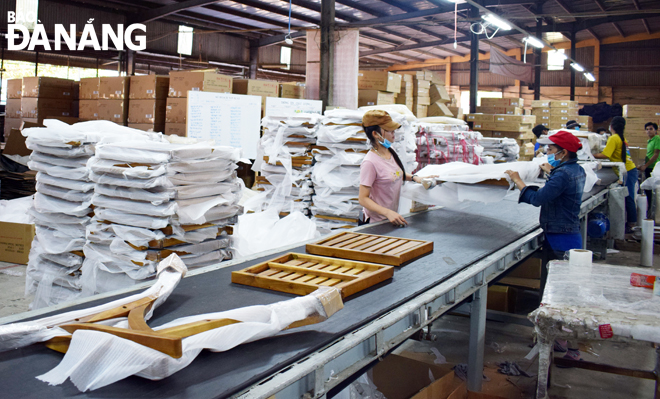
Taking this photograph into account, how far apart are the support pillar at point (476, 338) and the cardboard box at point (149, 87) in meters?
6.78

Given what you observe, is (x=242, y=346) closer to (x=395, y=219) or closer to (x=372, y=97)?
(x=395, y=219)

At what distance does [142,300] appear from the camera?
163cm

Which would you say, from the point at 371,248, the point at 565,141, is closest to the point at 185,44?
the point at 565,141

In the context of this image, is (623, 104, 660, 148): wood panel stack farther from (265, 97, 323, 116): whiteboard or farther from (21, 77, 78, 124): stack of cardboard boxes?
(21, 77, 78, 124): stack of cardboard boxes

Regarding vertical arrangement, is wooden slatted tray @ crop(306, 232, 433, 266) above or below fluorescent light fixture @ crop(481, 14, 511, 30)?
below

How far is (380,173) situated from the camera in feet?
11.7

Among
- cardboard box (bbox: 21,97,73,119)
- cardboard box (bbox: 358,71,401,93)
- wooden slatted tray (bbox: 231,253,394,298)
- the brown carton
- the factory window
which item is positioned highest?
the factory window

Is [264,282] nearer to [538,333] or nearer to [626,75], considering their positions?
[538,333]

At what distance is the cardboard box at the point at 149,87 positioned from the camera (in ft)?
27.1

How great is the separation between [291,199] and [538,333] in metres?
3.72

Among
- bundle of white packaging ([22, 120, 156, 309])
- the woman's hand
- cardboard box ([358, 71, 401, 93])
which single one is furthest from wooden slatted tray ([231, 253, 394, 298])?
cardboard box ([358, 71, 401, 93])

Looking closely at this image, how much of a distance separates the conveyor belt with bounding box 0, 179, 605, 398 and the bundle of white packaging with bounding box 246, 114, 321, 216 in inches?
84.9

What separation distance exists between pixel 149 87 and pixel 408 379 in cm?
696

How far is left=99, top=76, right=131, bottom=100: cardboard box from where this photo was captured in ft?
28.0
